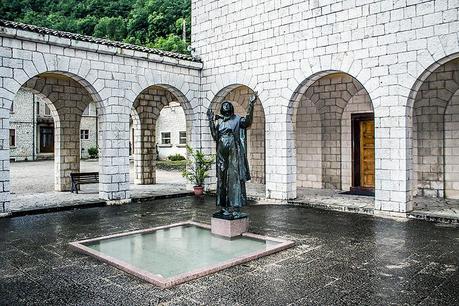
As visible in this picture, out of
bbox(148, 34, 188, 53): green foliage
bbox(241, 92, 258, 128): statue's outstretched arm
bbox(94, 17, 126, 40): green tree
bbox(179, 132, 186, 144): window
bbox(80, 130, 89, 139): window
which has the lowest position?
bbox(241, 92, 258, 128): statue's outstretched arm

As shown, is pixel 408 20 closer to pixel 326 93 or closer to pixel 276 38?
pixel 276 38

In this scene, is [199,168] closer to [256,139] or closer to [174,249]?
[256,139]

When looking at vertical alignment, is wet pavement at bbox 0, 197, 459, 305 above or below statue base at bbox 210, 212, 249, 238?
below

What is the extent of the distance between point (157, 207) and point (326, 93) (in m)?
6.07

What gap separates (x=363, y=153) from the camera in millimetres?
11188

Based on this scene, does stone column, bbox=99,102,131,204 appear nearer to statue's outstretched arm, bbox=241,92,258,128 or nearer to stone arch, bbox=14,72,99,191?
stone arch, bbox=14,72,99,191

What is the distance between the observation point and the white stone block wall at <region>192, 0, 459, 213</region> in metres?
7.56

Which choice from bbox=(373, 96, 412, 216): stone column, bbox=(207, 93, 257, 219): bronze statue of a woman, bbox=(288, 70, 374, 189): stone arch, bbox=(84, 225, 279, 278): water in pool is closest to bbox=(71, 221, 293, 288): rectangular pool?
bbox=(84, 225, 279, 278): water in pool

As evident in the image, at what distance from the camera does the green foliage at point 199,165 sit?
10914mm

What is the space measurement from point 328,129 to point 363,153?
1.24 m

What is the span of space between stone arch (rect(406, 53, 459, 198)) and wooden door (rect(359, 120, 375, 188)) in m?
1.30

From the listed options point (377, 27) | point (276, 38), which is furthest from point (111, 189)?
point (377, 27)

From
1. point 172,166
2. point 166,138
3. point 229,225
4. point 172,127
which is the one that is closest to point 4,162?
point 229,225

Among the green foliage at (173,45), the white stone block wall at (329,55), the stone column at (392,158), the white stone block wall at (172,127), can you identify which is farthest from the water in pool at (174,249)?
the green foliage at (173,45)
